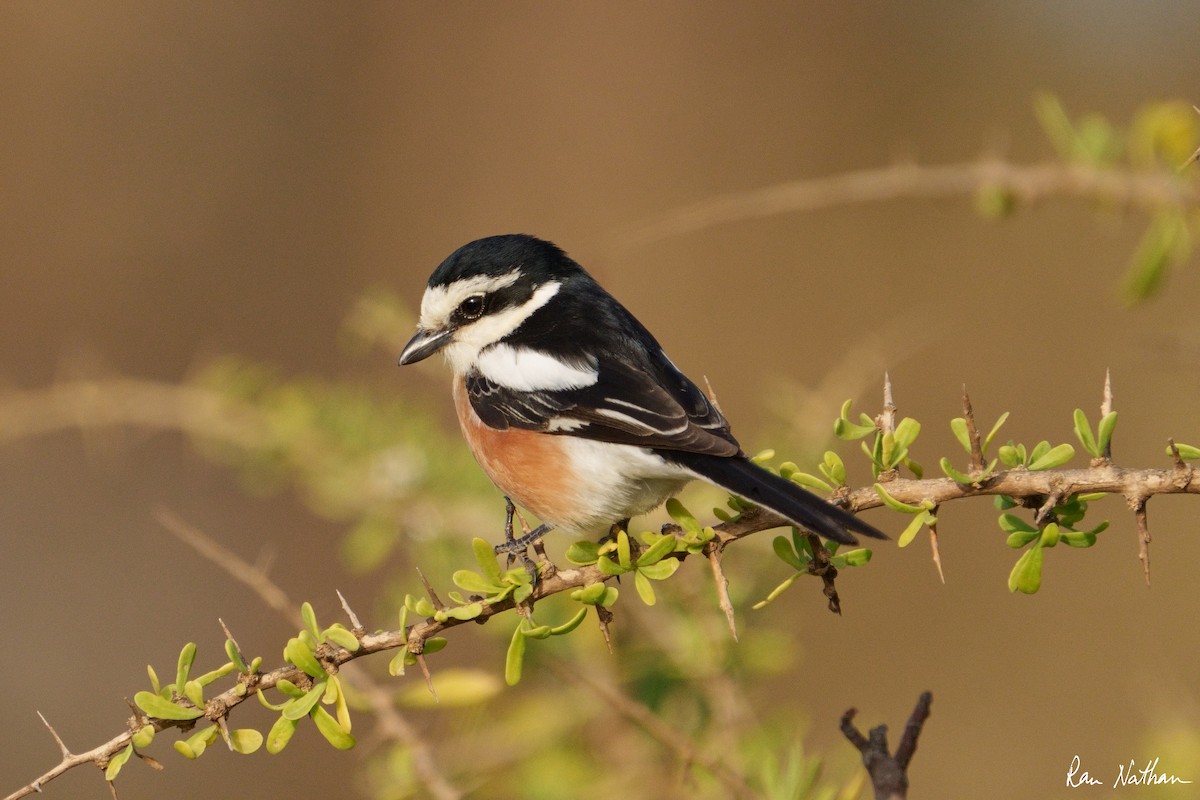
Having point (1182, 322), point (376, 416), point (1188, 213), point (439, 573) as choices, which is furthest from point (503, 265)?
point (1182, 322)

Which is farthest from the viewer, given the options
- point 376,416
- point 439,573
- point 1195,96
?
point 1195,96

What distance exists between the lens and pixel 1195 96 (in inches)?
267

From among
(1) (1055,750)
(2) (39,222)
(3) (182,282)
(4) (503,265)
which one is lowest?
(1) (1055,750)

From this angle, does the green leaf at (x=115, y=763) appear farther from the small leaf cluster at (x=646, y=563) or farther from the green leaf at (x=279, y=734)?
the small leaf cluster at (x=646, y=563)

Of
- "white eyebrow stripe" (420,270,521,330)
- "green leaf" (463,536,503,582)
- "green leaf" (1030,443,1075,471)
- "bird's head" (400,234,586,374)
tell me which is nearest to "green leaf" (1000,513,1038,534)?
"green leaf" (1030,443,1075,471)

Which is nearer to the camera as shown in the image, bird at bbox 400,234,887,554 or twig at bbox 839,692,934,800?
twig at bbox 839,692,934,800

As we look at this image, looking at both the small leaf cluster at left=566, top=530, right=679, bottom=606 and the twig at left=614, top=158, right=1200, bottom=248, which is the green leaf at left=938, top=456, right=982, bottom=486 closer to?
the small leaf cluster at left=566, top=530, right=679, bottom=606

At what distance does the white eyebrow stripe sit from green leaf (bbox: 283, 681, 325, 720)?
1.96 m

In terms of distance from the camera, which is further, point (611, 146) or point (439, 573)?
point (611, 146)

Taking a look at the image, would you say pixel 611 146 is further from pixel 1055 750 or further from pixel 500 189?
→ pixel 1055 750

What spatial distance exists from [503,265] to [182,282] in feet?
16.5

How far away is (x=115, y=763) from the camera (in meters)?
1.63

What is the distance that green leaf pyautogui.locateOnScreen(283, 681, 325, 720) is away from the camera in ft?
5.43

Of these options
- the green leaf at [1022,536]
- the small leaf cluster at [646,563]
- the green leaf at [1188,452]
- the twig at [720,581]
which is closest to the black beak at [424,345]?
the small leaf cluster at [646,563]
